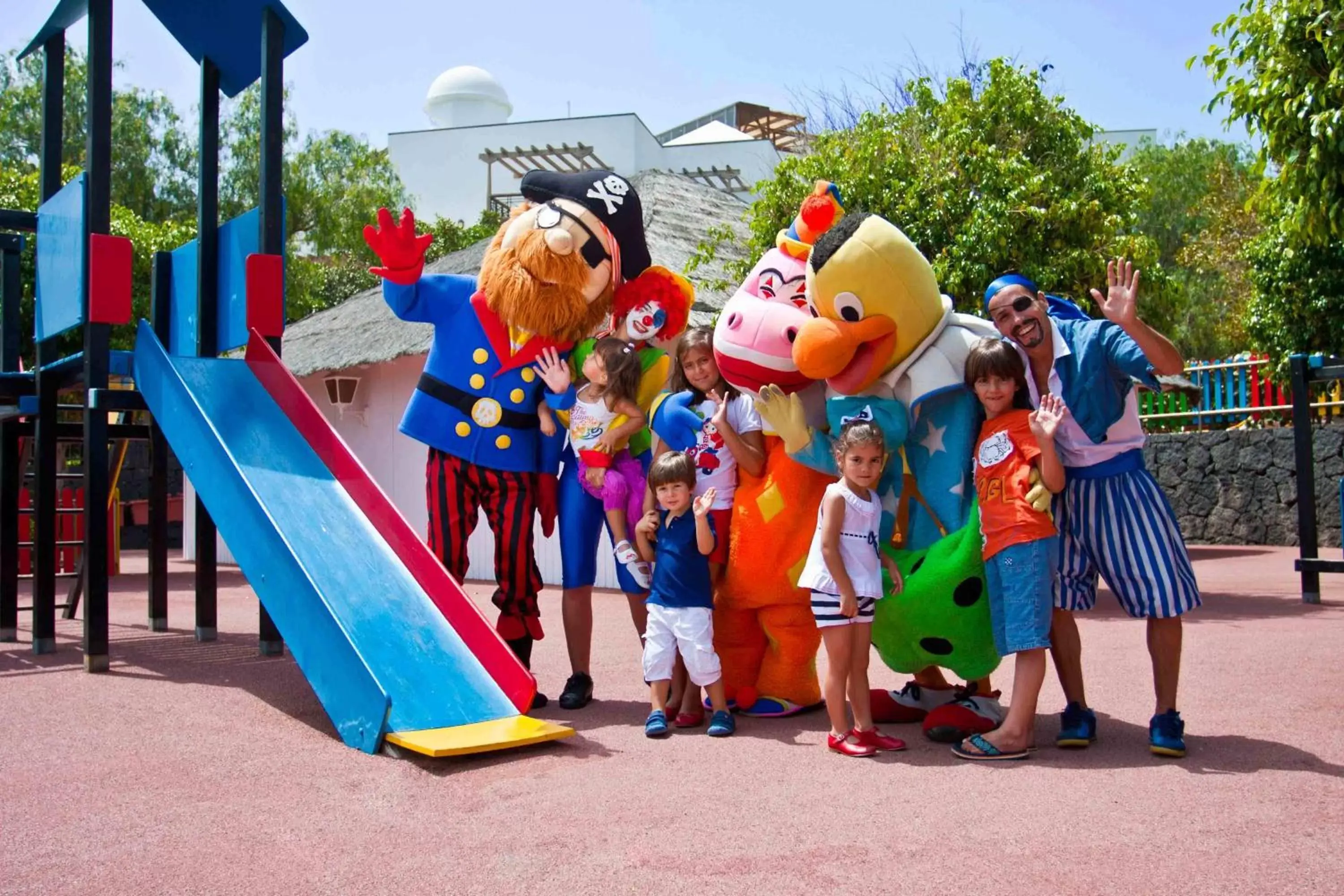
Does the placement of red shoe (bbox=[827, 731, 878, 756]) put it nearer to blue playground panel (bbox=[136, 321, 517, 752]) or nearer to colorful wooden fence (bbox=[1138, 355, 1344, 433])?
blue playground panel (bbox=[136, 321, 517, 752])

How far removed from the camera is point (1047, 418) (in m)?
4.11

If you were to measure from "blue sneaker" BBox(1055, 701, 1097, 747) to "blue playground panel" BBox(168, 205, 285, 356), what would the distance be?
4.57 meters

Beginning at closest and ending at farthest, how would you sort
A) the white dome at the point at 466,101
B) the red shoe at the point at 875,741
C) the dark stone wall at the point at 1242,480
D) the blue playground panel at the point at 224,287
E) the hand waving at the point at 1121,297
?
the hand waving at the point at 1121,297 < the red shoe at the point at 875,741 < the blue playground panel at the point at 224,287 < the dark stone wall at the point at 1242,480 < the white dome at the point at 466,101

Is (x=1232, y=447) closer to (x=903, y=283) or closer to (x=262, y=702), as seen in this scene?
(x=903, y=283)

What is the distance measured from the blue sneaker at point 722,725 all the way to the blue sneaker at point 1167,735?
60.0 inches

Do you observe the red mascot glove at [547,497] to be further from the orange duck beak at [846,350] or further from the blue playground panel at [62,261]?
the blue playground panel at [62,261]

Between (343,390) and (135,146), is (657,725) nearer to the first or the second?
(343,390)

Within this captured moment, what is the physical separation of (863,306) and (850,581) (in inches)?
40.4

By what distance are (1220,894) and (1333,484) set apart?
43.5ft

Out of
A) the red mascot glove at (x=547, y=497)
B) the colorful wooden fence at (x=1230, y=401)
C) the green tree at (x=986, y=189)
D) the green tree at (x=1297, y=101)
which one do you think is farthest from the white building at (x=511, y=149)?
the red mascot glove at (x=547, y=497)

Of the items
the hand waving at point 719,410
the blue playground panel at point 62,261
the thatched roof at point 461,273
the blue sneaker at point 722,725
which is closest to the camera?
the blue sneaker at point 722,725

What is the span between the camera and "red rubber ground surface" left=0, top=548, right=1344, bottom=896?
293cm

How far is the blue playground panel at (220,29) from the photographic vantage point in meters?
6.79

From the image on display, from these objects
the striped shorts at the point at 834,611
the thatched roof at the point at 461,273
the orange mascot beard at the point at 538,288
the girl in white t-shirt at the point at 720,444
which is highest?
the thatched roof at the point at 461,273
